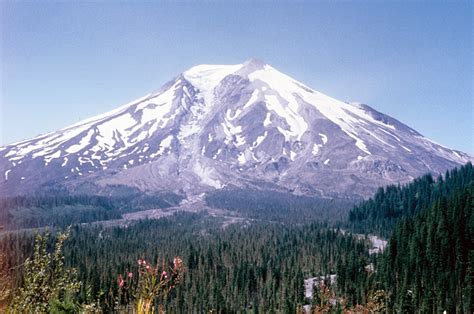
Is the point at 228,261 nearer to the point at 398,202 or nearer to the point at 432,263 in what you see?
the point at 432,263

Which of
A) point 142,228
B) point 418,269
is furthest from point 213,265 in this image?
point 142,228

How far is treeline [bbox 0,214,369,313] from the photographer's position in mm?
77938

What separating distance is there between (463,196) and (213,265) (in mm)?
56743

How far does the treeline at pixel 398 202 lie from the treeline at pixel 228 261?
1726cm

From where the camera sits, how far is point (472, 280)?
66750 millimetres

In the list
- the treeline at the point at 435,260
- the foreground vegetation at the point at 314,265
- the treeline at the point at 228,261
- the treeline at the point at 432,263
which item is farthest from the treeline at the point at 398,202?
the treeline at the point at 432,263

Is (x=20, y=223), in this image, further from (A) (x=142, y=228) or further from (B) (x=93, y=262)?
(B) (x=93, y=262)

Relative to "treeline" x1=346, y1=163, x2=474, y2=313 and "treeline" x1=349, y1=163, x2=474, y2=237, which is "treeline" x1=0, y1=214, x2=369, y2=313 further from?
"treeline" x1=349, y1=163, x2=474, y2=237

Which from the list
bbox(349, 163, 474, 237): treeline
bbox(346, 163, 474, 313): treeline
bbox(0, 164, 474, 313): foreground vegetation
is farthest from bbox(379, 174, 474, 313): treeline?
bbox(349, 163, 474, 237): treeline

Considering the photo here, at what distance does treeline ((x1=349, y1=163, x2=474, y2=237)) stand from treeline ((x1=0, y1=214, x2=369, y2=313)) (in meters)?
17.3

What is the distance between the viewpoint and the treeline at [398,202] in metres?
140

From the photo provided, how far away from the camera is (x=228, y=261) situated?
109 meters

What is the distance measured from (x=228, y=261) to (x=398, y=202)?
255ft

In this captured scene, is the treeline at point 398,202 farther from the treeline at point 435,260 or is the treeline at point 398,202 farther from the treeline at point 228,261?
the treeline at point 435,260
